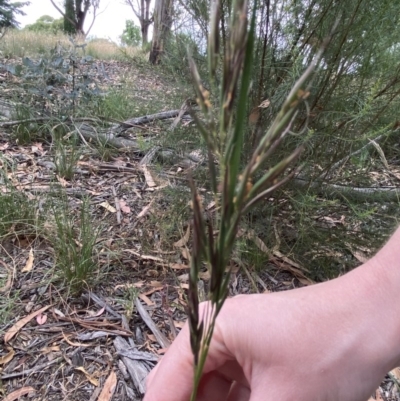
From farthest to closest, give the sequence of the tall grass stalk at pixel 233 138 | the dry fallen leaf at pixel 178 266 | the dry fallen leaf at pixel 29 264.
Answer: the dry fallen leaf at pixel 178 266
the dry fallen leaf at pixel 29 264
the tall grass stalk at pixel 233 138

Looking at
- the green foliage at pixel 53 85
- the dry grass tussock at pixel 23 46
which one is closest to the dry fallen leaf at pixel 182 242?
the green foliage at pixel 53 85

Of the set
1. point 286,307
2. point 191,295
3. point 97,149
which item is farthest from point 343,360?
point 97,149

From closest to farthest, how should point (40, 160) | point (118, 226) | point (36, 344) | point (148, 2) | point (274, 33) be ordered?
point (36, 344) < point (274, 33) < point (118, 226) < point (40, 160) < point (148, 2)

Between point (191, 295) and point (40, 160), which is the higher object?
point (191, 295)

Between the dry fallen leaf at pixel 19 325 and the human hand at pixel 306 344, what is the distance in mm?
734

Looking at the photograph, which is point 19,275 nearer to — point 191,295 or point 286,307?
point 286,307

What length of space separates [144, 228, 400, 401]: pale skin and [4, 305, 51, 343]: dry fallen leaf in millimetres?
728

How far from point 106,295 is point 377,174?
1481mm

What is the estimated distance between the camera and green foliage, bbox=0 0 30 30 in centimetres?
1128

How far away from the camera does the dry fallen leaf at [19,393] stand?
3.72ft

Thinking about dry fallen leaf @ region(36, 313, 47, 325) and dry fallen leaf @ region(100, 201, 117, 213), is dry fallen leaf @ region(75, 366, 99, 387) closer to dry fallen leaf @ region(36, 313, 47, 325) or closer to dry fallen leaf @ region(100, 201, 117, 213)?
dry fallen leaf @ region(36, 313, 47, 325)

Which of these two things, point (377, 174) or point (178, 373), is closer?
point (178, 373)

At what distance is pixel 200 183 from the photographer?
6.23ft

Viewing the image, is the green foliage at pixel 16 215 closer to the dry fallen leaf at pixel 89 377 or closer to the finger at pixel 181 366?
the dry fallen leaf at pixel 89 377
